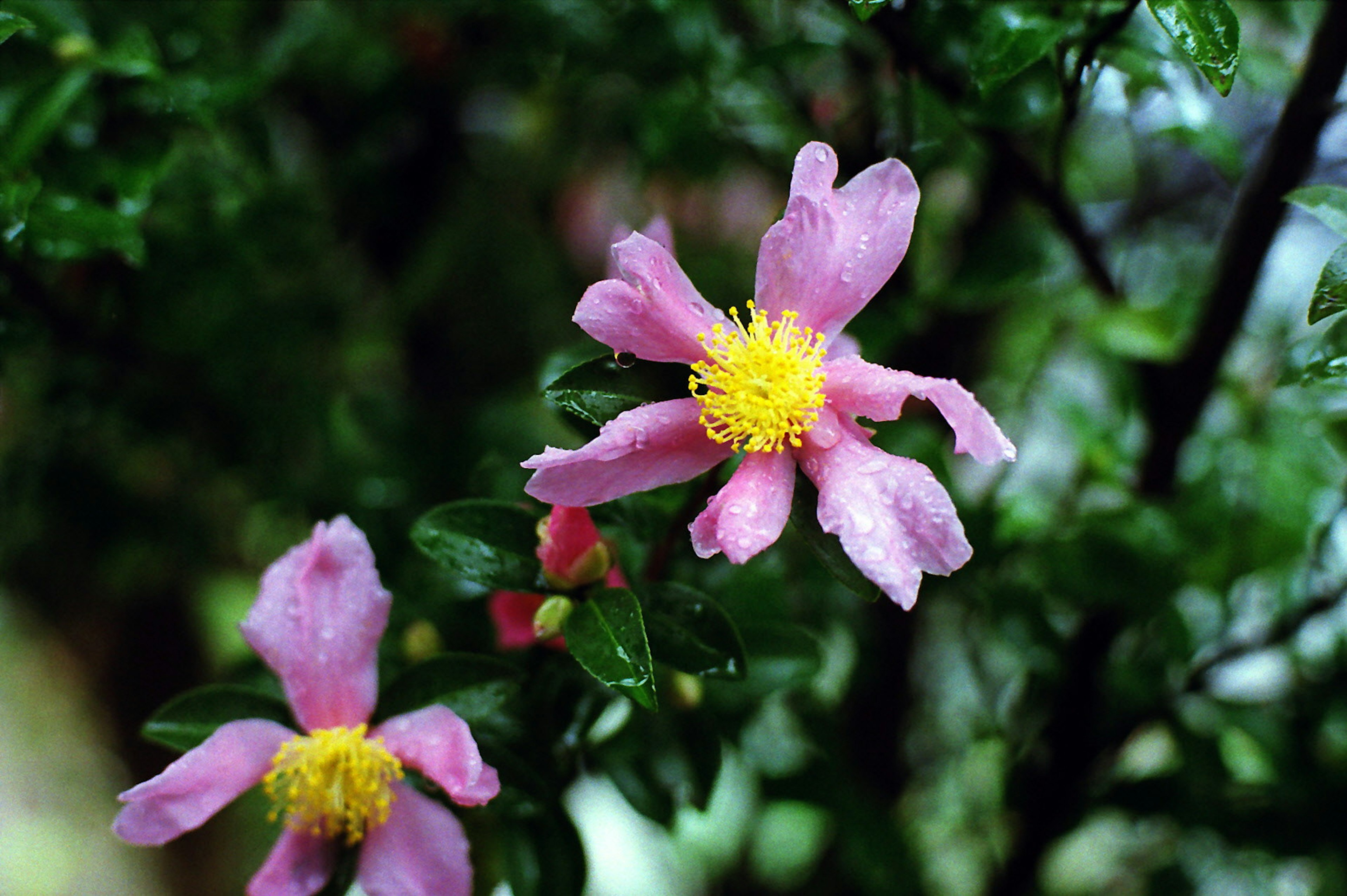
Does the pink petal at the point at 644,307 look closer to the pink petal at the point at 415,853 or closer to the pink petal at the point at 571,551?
the pink petal at the point at 571,551

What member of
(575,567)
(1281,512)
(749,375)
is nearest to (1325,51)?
(1281,512)

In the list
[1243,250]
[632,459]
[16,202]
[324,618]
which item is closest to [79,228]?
[16,202]

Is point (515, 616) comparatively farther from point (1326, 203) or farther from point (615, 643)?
point (1326, 203)

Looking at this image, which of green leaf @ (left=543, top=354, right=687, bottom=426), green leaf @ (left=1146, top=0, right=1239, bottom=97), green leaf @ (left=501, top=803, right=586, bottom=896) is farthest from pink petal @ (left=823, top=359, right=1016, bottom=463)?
green leaf @ (left=501, top=803, right=586, bottom=896)

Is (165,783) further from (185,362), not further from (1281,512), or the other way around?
(1281,512)

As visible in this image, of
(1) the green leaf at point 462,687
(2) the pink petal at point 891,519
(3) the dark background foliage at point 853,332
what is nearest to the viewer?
(2) the pink petal at point 891,519

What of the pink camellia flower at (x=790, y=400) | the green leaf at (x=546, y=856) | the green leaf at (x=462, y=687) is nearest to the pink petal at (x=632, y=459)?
the pink camellia flower at (x=790, y=400)

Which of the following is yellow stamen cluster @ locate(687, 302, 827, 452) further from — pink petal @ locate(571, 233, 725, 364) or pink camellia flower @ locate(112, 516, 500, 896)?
pink camellia flower @ locate(112, 516, 500, 896)
